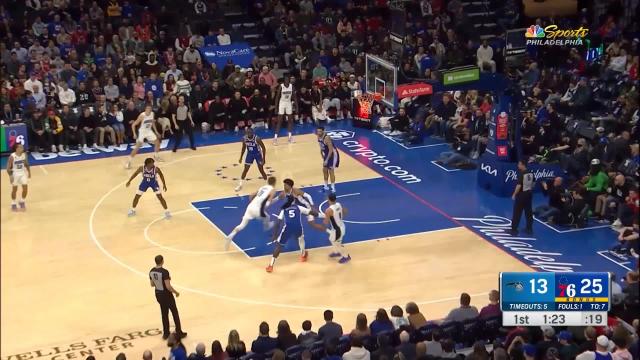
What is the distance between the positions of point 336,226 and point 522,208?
4.08 metres

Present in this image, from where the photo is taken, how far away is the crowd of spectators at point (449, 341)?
1116 centimetres

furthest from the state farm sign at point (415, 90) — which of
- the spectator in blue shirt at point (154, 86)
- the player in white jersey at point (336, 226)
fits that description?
the spectator in blue shirt at point (154, 86)

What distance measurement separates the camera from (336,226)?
17.4 m

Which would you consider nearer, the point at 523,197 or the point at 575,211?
the point at 523,197

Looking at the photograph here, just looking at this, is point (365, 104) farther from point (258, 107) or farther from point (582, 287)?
point (582, 287)

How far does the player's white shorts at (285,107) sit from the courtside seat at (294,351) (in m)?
14.5

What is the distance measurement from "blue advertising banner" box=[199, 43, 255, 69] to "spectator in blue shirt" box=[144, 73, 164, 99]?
124 inches

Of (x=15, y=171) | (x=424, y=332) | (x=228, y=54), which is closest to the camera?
(x=15, y=171)

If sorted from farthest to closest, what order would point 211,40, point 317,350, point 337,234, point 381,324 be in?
1. point 211,40
2. point 337,234
3. point 381,324
4. point 317,350

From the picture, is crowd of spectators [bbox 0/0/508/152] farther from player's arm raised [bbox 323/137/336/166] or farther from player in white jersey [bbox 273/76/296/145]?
player's arm raised [bbox 323/137/336/166]

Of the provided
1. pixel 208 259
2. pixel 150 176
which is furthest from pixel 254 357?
pixel 150 176

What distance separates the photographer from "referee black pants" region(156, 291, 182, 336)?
14.2 metres

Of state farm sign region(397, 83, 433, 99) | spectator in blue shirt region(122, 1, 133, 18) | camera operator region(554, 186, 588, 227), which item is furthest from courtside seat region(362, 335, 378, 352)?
spectator in blue shirt region(122, 1, 133, 18)

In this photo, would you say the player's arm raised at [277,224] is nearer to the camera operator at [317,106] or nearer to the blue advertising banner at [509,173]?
the blue advertising banner at [509,173]
